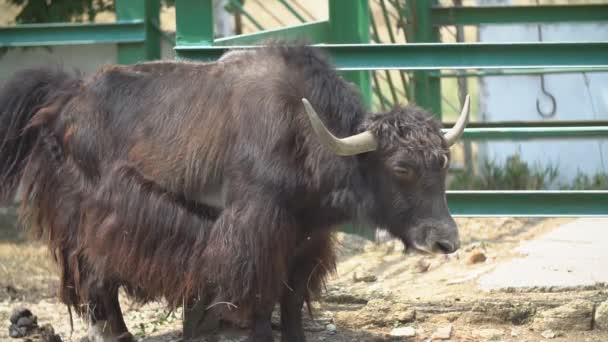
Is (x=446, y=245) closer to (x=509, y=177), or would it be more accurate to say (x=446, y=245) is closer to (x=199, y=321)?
(x=199, y=321)

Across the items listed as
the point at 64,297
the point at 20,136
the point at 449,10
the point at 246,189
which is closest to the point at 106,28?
the point at 20,136

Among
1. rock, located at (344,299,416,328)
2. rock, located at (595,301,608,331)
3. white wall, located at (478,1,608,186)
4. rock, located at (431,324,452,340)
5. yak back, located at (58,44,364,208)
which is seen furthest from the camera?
white wall, located at (478,1,608,186)

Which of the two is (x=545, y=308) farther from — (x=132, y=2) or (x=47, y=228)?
(x=132, y=2)

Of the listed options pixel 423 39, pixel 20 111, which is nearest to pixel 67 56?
pixel 423 39

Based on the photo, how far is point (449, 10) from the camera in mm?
10836

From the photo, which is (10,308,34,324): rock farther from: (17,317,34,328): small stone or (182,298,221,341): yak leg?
(182,298,221,341): yak leg

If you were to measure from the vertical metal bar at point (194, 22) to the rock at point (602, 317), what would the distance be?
9.03 feet

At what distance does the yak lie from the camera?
18.6ft

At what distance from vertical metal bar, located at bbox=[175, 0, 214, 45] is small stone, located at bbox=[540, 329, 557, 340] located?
2572 mm

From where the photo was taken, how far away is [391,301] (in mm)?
7012

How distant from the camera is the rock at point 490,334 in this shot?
6395mm

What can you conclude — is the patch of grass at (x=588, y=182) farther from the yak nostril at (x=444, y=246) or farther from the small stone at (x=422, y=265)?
the yak nostril at (x=444, y=246)

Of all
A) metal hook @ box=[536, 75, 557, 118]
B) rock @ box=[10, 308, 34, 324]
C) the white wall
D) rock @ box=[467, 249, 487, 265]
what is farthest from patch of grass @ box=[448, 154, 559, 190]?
rock @ box=[10, 308, 34, 324]

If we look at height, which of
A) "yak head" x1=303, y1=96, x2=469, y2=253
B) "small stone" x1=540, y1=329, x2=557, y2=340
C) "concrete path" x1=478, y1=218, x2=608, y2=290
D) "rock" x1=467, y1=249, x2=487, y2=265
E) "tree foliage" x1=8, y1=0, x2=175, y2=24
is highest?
"tree foliage" x1=8, y1=0, x2=175, y2=24
